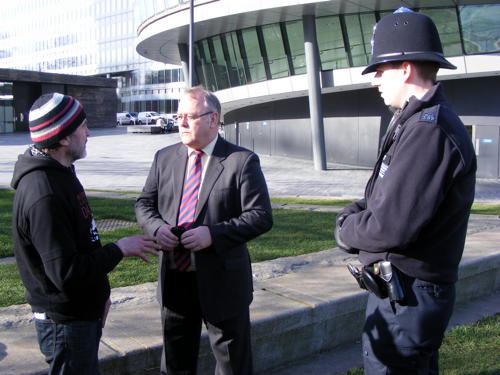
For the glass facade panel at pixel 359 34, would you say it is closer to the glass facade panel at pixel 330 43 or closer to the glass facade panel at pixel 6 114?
the glass facade panel at pixel 330 43

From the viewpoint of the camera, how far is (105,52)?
91.1 m

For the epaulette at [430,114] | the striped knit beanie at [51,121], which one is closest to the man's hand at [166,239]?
the striped knit beanie at [51,121]

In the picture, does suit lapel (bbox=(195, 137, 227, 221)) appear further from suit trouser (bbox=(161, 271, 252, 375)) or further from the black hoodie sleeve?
the black hoodie sleeve

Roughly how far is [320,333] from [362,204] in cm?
198

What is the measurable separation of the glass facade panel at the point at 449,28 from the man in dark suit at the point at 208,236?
21.1 m

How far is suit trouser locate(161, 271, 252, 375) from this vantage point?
3.13 m

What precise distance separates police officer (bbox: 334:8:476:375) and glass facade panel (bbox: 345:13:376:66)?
21999mm

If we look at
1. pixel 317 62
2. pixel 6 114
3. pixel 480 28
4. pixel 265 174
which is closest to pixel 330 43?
pixel 317 62

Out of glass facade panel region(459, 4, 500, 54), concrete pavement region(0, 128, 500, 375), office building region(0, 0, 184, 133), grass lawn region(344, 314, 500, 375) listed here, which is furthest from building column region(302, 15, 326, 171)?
office building region(0, 0, 184, 133)

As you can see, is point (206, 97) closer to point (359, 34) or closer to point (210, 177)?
point (210, 177)

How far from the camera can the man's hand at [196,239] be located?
2.96 metres

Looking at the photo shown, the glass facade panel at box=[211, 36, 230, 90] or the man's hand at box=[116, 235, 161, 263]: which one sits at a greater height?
the glass facade panel at box=[211, 36, 230, 90]

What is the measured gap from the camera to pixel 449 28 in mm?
22078

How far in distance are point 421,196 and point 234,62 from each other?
27.1 m
